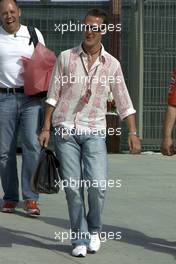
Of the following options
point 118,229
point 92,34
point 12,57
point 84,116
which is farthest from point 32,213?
point 92,34

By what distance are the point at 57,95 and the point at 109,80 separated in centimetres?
41

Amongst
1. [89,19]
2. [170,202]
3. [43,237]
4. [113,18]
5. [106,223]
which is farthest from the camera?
[113,18]

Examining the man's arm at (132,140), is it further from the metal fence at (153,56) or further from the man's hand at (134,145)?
the metal fence at (153,56)

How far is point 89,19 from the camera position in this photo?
5938 millimetres

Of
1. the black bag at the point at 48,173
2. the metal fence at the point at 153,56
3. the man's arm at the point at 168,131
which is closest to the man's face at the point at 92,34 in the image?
the man's arm at the point at 168,131

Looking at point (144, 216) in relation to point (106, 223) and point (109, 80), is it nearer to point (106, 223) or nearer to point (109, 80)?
point (106, 223)

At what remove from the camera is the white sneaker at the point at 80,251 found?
5941mm

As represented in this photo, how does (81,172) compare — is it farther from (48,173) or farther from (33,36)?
(33,36)

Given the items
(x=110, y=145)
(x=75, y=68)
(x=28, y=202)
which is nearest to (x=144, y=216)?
(x=28, y=202)

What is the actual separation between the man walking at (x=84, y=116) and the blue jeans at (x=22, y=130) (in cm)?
141

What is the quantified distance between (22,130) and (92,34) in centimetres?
182

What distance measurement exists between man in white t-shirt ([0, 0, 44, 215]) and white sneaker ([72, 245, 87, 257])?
1531 mm

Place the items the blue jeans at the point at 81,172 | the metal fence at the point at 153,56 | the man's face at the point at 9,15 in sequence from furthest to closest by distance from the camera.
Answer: the metal fence at the point at 153,56
the man's face at the point at 9,15
the blue jeans at the point at 81,172

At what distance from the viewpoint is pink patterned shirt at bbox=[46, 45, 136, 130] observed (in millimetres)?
5945
